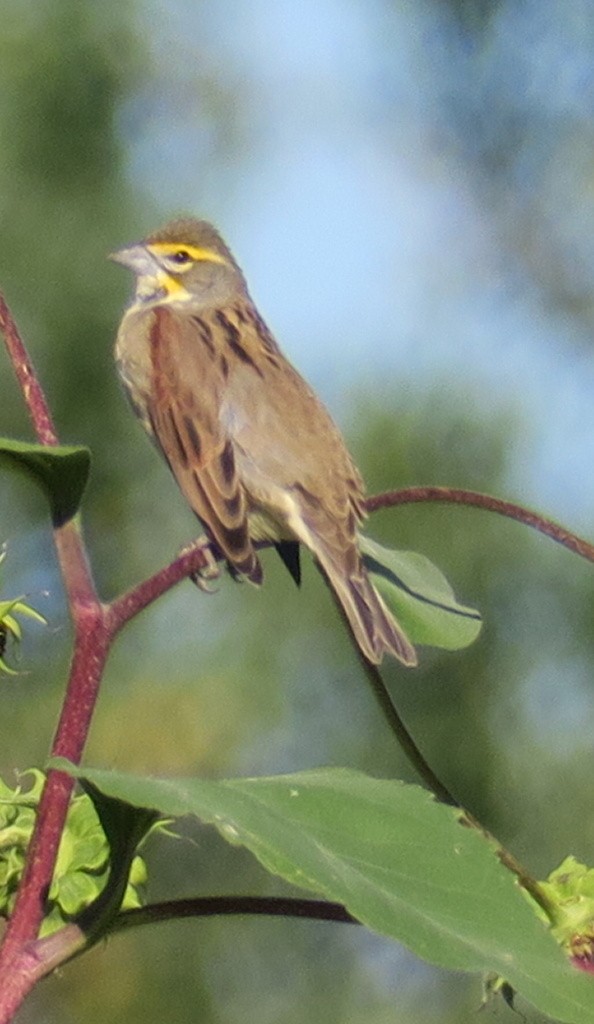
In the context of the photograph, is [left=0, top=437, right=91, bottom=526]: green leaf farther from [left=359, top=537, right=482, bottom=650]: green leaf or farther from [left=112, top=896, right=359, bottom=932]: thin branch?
[left=359, top=537, right=482, bottom=650]: green leaf

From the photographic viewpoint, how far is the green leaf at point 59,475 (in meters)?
1.39

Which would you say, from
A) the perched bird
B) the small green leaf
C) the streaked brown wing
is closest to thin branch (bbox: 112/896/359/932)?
the small green leaf

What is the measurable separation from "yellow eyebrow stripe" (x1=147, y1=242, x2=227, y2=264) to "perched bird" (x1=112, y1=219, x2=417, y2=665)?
233mm

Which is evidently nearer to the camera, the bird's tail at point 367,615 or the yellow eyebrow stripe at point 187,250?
the bird's tail at point 367,615

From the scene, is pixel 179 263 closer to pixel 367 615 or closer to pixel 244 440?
pixel 244 440

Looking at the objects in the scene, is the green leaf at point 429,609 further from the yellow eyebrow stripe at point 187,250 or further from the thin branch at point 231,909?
the yellow eyebrow stripe at point 187,250

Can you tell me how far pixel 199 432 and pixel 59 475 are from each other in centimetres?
206

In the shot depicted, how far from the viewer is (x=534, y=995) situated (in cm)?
115

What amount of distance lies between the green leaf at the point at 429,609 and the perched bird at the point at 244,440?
86cm

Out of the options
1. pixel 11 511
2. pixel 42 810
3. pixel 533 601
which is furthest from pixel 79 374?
pixel 42 810

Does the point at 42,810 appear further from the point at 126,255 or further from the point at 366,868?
the point at 126,255

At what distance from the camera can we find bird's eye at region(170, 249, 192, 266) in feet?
13.3

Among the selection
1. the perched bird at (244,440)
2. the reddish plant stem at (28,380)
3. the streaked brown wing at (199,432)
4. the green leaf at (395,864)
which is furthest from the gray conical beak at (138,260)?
the green leaf at (395,864)

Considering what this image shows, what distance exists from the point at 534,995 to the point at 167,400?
8.02 feet
